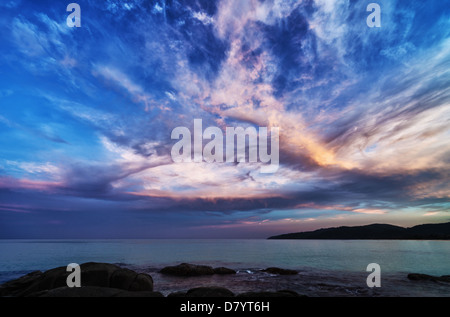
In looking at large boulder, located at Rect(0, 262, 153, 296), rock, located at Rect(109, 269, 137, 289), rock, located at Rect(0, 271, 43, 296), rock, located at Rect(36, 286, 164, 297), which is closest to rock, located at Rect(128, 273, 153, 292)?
large boulder, located at Rect(0, 262, 153, 296)

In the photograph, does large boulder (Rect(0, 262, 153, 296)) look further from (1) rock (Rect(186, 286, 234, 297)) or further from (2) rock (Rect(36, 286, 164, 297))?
(2) rock (Rect(36, 286, 164, 297))

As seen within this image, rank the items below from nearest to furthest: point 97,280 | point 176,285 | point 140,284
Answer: point 97,280
point 140,284
point 176,285

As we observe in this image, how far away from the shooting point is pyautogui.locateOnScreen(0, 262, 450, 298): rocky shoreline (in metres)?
14.5

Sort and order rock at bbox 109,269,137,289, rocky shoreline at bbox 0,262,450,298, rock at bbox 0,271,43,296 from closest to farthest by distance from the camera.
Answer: rocky shoreline at bbox 0,262,450,298 → rock at bbox 109,269,137,289 → rock at bbox 0,271,43,296

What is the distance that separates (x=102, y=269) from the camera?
20.7 m

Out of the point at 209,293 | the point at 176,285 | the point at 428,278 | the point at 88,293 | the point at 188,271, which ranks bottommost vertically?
the point at 188,271

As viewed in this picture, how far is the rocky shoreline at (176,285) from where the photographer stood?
47.7 ft

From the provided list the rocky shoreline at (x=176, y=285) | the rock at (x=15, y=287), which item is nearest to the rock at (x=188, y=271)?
the rocky shoreline at (x=176, y=285)

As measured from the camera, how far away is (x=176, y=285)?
2962 centimetres

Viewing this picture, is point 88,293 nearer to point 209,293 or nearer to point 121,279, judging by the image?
point 121,279

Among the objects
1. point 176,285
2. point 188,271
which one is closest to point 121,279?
point 176,285
